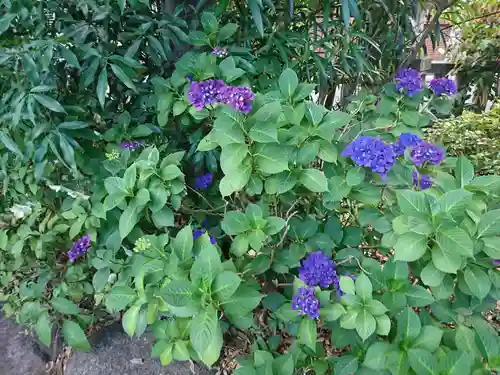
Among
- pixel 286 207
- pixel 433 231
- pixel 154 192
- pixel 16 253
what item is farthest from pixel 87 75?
pixel 433 231

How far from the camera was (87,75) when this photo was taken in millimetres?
1383

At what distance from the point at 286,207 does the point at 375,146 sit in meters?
0.45

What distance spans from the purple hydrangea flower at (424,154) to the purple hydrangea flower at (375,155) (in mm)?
131

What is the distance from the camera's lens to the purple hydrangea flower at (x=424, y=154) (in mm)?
1165

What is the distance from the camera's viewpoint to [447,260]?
923 millimetres

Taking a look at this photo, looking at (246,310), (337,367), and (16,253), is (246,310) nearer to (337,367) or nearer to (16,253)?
(337,367)

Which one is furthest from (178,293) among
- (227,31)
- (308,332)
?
(227,31)

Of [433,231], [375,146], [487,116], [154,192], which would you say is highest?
[375,146]

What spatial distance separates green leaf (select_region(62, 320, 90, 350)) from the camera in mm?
1512

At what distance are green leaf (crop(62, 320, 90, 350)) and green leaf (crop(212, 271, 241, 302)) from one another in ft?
2.74

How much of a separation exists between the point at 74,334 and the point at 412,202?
1295mm

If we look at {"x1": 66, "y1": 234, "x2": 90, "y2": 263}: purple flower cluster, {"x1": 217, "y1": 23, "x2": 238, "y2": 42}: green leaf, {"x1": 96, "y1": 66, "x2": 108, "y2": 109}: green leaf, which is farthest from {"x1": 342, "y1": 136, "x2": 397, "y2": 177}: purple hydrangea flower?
{"x1": 66, "y1": 234, "x2": 90, "y2": 263}: purple flower cluster

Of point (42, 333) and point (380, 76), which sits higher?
point (380, 76)

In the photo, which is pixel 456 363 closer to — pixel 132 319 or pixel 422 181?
pixel 422 181
